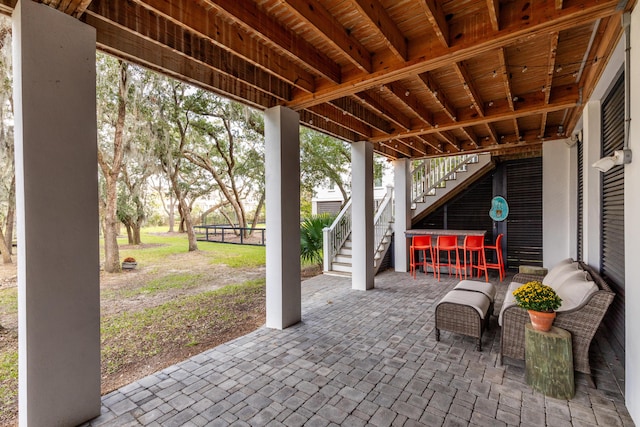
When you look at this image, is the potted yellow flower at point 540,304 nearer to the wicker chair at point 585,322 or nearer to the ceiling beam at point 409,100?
the wicker chair at point 585,322

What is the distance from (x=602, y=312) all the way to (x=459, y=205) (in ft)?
19.9

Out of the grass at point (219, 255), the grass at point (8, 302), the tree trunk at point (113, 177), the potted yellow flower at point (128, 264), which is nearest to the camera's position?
the grass at point (8, 302)

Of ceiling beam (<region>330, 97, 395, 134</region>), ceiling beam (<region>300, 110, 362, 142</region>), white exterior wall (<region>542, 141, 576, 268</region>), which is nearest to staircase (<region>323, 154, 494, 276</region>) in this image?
white exterior wall (<region>542, 141, 576, 268</region>)

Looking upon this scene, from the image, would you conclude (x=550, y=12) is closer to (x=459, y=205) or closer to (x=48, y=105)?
(x=48, y=105)

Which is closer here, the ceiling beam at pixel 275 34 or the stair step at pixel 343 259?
the ceiling beam at pixel 275 34

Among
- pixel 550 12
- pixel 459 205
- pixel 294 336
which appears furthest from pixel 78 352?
pixel 459 205

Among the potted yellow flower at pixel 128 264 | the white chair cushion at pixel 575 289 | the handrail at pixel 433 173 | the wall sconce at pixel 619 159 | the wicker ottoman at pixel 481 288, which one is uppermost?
the handrail at pixel 433 173

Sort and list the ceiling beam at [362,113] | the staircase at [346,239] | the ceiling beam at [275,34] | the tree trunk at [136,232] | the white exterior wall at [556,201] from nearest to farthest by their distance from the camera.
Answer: the ceiling beam at [275,34] → the ceiling beam at [362,113] → the white exterior wall at [556,201] → the staircase at [346,239] → the tree trunk at [136,232]

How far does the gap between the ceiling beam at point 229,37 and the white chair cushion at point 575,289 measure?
3.56 m

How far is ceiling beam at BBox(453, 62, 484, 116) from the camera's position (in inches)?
128

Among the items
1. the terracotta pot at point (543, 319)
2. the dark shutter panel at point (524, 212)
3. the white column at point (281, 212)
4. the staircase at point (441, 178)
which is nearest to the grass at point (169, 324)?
the white column at point (281, 212)

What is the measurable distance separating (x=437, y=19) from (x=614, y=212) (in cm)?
275

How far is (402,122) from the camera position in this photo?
16.7 ft

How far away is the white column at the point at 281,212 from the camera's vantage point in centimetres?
392
